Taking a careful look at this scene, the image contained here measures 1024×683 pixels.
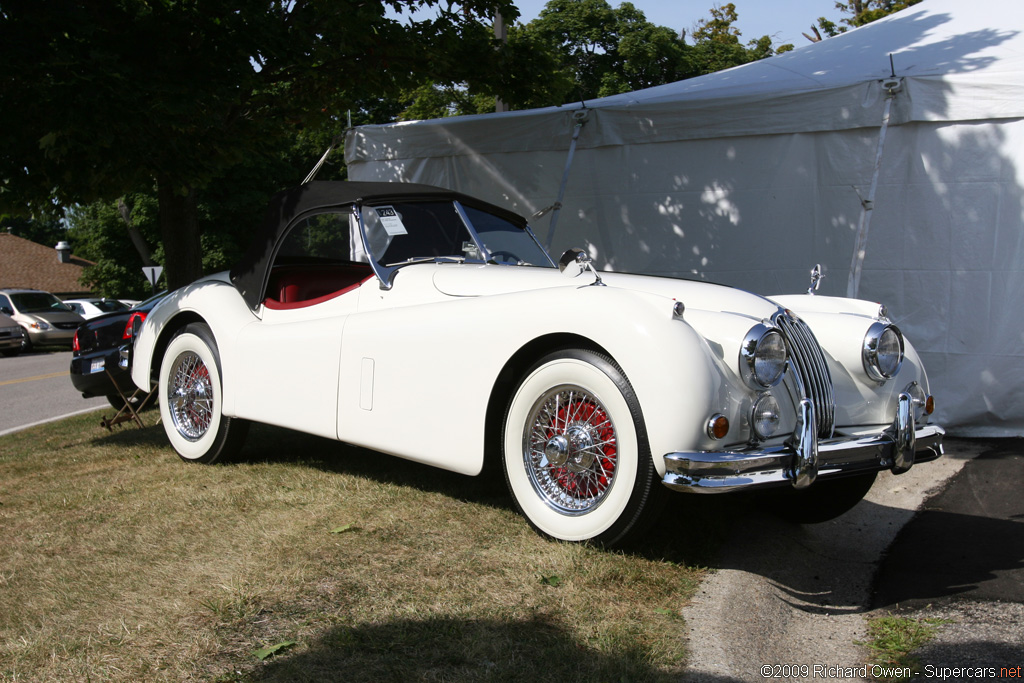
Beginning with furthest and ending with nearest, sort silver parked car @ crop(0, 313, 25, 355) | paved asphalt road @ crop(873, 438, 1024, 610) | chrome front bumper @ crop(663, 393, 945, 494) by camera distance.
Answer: silver parked car @ crop(0, 313, 25, 355) < paved asphalt road @ crop(873, 438, 1024, 610) < chrome front bumper @ crop(663, 393, 945, 494)

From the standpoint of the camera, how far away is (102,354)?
299 inches

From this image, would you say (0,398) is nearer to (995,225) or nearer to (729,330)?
(729,330)

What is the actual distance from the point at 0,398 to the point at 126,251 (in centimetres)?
2822

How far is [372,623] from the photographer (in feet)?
9.60

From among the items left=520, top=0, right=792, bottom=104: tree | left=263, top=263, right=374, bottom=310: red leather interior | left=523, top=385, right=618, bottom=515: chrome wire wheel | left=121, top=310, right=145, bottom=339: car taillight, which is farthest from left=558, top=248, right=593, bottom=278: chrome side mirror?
left=520, top=0, right=792, bottom=104: tree

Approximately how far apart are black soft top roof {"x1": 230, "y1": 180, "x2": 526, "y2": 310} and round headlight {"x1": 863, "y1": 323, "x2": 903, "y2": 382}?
243cm

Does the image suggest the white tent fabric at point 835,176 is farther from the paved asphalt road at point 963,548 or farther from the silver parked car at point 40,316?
the silver parked car at point 40,316

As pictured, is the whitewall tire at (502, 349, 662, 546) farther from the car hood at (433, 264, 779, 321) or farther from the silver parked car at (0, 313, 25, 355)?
the silver parked car at (0, 313, 25, 355)

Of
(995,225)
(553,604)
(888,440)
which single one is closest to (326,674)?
(553,604)

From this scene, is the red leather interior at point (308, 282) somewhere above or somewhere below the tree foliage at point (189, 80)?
below

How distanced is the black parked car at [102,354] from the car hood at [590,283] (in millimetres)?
4141

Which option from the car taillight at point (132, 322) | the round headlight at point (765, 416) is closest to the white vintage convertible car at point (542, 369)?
the round headlight at point (765, 416)

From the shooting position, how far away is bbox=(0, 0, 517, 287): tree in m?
5.65

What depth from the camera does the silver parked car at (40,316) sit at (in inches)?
843
